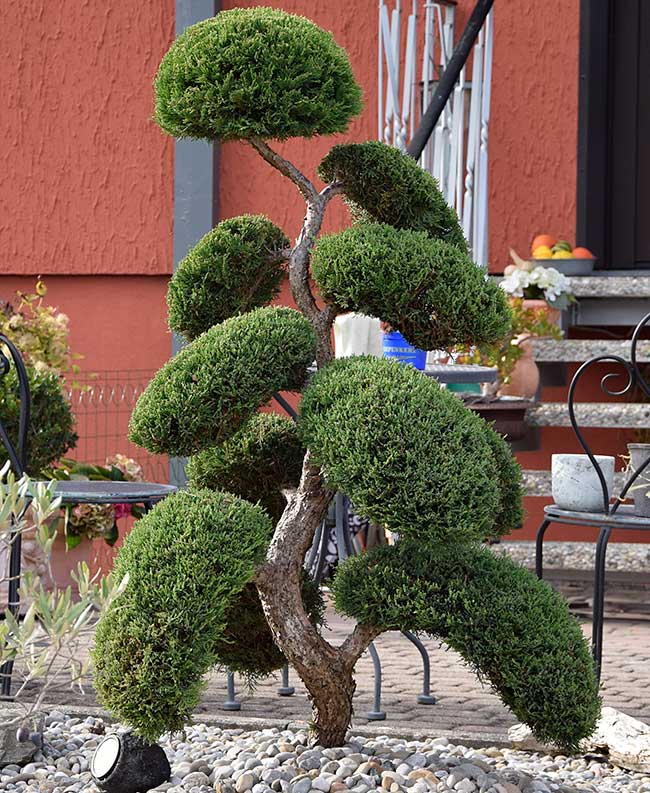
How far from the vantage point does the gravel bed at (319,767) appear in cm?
297

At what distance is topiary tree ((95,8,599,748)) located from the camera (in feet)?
9.05

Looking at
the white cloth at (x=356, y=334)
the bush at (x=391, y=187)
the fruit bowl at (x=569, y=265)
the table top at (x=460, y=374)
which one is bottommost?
the table top at (x=460, y=374)

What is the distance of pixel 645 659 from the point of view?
4996mm

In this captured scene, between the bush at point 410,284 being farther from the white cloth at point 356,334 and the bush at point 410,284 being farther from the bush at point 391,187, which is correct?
the white cloth at point 356,334

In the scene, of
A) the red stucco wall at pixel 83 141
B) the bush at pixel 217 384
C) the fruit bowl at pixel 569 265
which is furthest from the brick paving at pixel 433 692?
the red stucco wall at pixel 83 141

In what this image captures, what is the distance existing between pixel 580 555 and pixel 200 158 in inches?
128

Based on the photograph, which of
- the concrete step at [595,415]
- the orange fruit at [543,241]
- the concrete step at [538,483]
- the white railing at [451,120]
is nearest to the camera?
the concrete step at [538,483]

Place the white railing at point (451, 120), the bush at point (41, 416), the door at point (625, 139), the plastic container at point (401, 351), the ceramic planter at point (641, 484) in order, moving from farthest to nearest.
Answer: the door at point (625, 139)
the white railing at point (451, 120)
the bush at point (41, 416)
the plastic container at point (401, 351)
the ceramic planter at point (641, 484)

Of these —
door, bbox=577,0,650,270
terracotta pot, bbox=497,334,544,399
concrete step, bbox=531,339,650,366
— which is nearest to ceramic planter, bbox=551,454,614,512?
terracotta pot, bbox=497,334,544,399

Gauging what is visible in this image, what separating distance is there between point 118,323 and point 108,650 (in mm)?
5127

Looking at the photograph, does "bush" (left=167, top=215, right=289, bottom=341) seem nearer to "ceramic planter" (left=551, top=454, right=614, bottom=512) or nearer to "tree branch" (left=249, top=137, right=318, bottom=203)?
"tree branch" (left=249, top=137, right=318, bottom=203)

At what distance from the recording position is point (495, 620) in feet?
9.62

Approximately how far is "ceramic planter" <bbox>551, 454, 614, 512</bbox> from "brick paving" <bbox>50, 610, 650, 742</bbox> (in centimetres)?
57

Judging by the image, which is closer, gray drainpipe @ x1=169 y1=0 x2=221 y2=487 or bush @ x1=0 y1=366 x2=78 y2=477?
bush @ x1=0 y1=366 x2=78 y2=477
